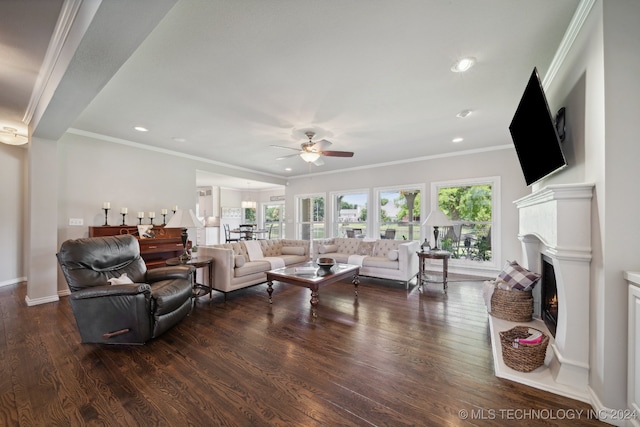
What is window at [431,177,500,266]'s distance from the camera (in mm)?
5273

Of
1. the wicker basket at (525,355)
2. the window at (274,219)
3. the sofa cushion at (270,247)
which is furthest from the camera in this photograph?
the window at (274,219)

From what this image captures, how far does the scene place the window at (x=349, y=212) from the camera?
7114 mm

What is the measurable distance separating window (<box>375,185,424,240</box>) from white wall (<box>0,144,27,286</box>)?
7.62 m

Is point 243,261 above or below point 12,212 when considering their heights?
below

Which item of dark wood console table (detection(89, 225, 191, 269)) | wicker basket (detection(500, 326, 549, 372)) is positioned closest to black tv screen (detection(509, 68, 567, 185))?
wicker basket (detection(500, 326, 549, 372))

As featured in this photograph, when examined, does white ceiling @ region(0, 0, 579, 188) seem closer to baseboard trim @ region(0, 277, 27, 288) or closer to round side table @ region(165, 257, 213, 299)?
round side table @ region(165, 257, 213, 299)

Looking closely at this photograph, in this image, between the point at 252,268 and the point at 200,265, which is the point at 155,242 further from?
the point at 252,268

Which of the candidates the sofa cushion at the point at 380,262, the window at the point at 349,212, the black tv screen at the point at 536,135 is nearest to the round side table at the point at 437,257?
the sofa cushion at the point at 380,262

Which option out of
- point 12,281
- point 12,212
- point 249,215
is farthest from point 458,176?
point 12,281

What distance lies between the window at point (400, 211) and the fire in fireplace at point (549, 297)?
11.5 feet

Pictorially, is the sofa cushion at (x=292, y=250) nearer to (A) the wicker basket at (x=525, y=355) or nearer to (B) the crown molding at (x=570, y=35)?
(A) the wicker basket at (x=525, y=355)

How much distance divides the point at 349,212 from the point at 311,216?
143 cm

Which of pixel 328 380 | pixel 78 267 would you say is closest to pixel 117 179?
pixel 78 267

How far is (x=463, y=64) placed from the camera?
2.36m
